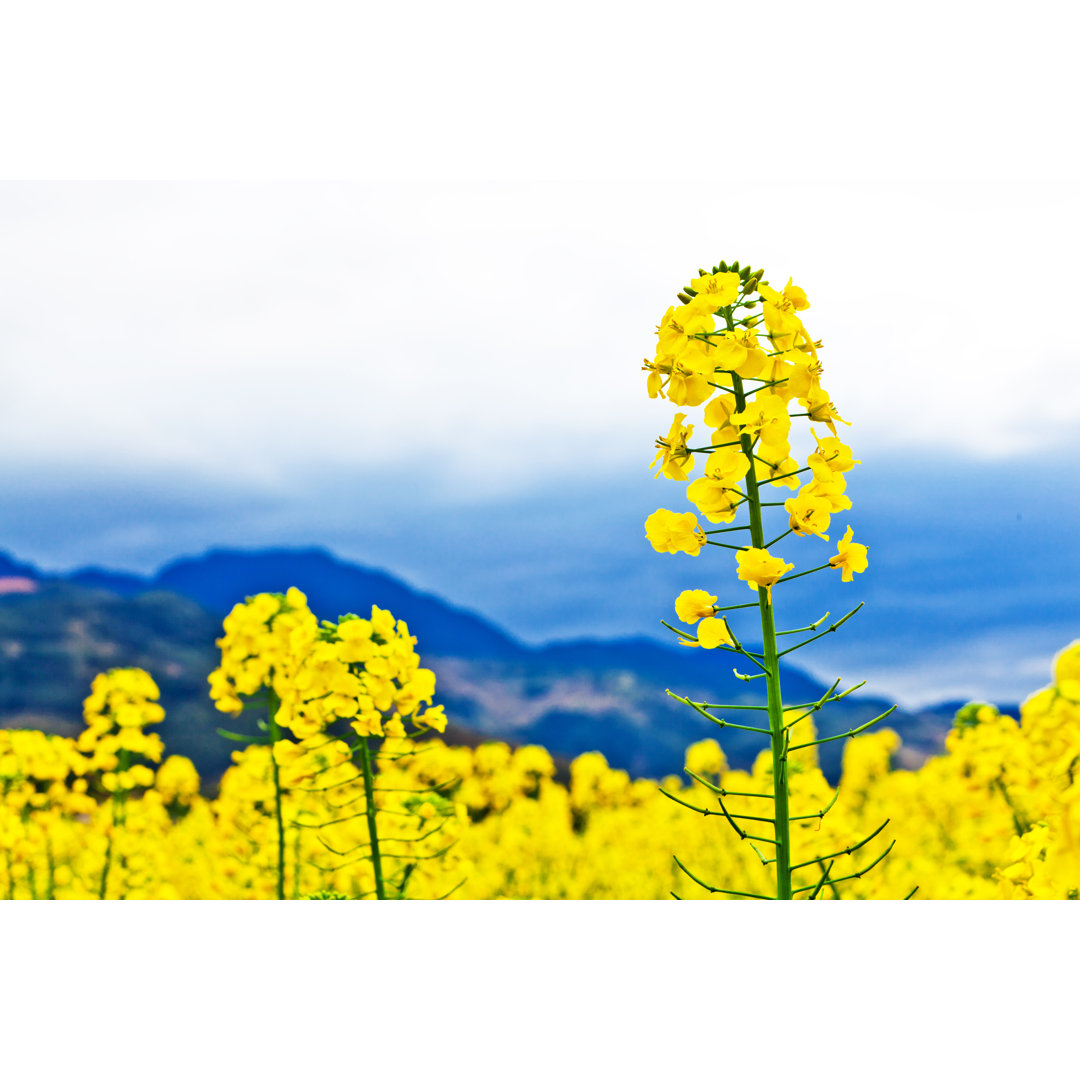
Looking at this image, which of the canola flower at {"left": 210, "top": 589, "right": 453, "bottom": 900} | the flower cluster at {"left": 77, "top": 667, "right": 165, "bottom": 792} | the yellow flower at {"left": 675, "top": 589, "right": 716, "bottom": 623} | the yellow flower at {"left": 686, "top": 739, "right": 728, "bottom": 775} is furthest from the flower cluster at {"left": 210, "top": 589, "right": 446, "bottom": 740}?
the yellow flower at {"left": 686, "top": 739, "right": 728, "bottom": 775}

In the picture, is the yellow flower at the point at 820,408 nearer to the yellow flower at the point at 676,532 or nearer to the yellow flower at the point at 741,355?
the yellow flower at the point at 741,355

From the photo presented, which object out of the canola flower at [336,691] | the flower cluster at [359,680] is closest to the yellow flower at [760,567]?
the canola flower at [336,691]

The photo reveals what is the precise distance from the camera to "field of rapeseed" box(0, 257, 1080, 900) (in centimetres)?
99

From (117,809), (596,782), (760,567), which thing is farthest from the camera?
Result: (596,782)

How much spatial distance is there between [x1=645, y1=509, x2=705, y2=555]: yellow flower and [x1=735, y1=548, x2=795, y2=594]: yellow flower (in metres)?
0.06

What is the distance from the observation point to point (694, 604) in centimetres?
99

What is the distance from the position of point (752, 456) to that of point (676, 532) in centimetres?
12

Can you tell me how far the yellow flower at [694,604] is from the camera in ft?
3.23

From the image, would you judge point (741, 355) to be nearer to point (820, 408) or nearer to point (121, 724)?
point (820, 408)

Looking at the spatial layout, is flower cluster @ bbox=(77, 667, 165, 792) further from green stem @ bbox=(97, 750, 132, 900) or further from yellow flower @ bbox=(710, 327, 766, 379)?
yellow flower @ bbox=(710, 327, 766, 379)

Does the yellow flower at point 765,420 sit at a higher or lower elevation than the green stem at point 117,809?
higher

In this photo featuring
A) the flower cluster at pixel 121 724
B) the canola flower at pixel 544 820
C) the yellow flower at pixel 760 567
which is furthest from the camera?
the flower cluster at pixel 121 724

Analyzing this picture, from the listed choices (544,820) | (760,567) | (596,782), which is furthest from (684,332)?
(596,782)
